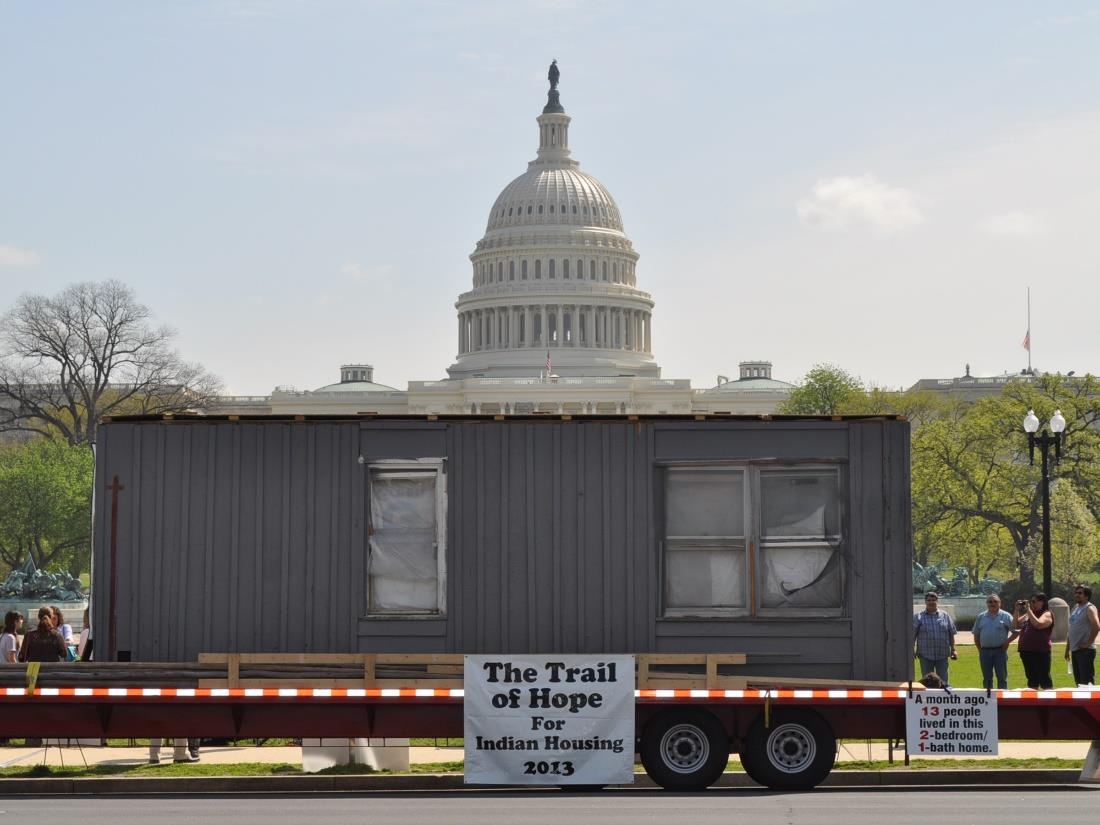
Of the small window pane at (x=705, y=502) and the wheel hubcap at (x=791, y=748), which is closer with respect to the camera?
the wheel hubcap at (x=791, y=748)

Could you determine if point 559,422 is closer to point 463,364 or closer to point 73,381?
point 73,381

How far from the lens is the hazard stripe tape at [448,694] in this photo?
16516 mm

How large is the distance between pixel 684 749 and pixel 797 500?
8.70 feet

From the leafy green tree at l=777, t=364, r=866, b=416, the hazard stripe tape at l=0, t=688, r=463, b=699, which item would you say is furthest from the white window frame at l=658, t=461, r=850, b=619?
the leafy green tree at l=777, t=364, r=866, b=416

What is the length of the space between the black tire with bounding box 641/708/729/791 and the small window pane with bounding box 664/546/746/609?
1453 millimetres

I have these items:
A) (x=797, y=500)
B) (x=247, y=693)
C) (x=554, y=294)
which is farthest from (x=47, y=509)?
(x=554, y=294)

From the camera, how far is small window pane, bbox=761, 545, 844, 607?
699 inches

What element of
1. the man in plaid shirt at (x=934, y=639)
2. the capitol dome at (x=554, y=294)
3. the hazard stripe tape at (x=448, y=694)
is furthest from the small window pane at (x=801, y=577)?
the capitol dome at (x=554, y=294)

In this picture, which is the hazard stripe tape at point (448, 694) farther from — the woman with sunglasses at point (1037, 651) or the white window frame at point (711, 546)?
the woman with sunglasses at point (1037, 651)

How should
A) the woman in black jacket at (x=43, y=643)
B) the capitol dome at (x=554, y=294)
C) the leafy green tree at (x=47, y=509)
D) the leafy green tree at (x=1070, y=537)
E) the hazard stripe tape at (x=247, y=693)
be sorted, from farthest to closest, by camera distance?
the capitol dome at (x=554, y=294) < the leafy green tree at (x=47, y=509) < the leafy green tree at (x=1070, y=537) < the woman in black jacket at (x=43, y=643) < the hazard stripe tape at (x=247, y=693)

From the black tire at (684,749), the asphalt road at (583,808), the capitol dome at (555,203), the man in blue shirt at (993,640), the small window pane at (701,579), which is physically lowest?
the asphalt road at (583,808)

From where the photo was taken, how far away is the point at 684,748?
16688 millimetres

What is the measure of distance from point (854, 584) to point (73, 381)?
2699 inches

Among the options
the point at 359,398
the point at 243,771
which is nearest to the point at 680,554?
the point at 243,771
